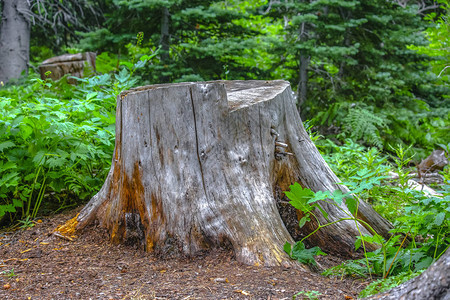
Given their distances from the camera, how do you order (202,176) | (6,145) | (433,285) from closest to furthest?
(433,285) → (202,176) → (6,145)

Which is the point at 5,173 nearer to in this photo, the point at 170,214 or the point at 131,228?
the point at 131,228

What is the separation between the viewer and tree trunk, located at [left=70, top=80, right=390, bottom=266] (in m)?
2.53

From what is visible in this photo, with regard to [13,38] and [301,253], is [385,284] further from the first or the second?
[13,38]

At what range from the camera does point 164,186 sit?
2.62 meters

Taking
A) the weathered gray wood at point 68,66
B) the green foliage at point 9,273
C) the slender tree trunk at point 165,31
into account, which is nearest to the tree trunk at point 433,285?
the green foliage at point 9,273

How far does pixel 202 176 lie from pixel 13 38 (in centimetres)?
765

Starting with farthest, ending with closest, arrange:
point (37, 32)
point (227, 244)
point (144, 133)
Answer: point (37, 32) → point (144, 133) → point (227, 244)

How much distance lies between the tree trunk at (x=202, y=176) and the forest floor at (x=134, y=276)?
12 cm

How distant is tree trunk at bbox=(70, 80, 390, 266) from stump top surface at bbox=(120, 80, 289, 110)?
0.02 metres

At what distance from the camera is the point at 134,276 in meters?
2.31

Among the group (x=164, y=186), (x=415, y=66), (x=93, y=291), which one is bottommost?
(x=93, y=291)

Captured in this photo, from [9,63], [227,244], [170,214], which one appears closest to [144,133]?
[170,214]

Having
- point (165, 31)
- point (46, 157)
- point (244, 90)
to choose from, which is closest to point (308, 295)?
point (244, 90)

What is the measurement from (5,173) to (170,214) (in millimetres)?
1533
